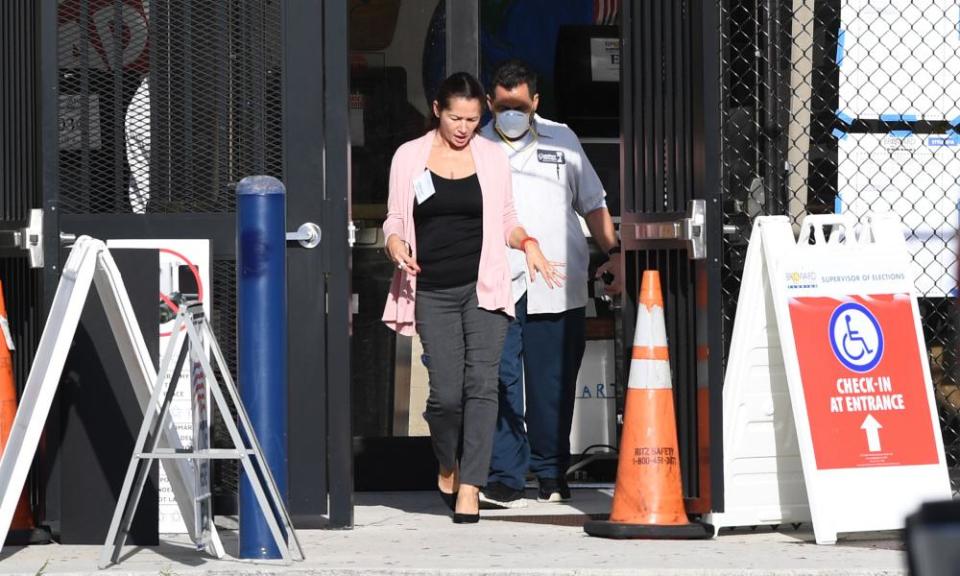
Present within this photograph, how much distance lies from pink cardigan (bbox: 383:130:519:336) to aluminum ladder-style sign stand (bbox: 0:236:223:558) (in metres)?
1.23

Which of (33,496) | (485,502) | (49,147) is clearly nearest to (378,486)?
(485,502)

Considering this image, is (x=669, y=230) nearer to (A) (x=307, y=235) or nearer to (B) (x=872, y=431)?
(B) (x=872, y=431)

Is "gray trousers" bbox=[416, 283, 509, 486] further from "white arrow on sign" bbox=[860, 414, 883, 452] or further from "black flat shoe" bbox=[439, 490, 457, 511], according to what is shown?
"white arrow on sign" bbox=[860, 414, 883, 452]

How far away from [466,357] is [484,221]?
Result: 1.87ft

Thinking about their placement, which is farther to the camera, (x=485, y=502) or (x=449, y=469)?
(x=485, y=502)

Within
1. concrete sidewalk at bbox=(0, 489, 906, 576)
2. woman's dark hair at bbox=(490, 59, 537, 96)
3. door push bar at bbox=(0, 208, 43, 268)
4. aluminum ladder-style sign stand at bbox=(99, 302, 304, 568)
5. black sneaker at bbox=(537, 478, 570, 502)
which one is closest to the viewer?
aluminum ladder-style sign stand at bbox=(99, 302, 304, 568)

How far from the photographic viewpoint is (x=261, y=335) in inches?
194

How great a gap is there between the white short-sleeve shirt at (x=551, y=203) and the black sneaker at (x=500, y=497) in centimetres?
81

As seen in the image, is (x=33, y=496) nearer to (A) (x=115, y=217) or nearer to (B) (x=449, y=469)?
(A) (x=115, y=217)

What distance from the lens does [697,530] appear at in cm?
553

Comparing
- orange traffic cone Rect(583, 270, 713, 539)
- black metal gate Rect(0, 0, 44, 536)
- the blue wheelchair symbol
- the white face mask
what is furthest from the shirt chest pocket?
black metal gate Rect(0, 0, 44, 536)

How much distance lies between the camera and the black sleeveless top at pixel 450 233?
608 centimetres

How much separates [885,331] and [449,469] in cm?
188

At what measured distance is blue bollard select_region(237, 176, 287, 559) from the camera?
4.92 meters
